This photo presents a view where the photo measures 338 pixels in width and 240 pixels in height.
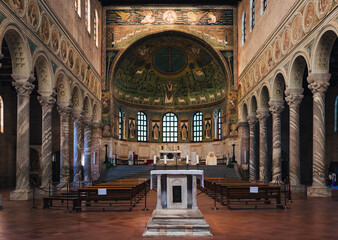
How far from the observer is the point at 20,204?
17438 mm

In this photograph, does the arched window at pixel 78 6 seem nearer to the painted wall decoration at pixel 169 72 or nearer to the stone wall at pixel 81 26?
the stone wall at pixel 81 26

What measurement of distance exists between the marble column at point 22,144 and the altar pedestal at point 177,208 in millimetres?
8848

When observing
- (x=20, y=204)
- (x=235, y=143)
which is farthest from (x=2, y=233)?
(x=235, y=143)

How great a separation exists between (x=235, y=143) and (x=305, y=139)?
6.55 m

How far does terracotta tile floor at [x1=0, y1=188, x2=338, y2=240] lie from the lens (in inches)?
389

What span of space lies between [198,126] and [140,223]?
3784 cm

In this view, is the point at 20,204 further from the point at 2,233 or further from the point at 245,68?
the point at 245,68

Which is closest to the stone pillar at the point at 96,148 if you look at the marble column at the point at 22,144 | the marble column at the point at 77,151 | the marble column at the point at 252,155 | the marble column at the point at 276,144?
the marble column at the point at 77,151

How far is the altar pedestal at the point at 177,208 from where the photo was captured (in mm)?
10141

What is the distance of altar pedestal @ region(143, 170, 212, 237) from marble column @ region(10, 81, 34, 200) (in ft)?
29.0

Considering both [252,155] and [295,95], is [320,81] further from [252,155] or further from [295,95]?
[252,155]

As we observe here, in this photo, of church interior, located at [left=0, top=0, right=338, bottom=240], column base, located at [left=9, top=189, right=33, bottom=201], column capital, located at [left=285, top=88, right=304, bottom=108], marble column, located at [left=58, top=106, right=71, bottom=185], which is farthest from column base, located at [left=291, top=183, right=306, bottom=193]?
A: column base, located at [left=9, top=189, right=33, bottom=201]

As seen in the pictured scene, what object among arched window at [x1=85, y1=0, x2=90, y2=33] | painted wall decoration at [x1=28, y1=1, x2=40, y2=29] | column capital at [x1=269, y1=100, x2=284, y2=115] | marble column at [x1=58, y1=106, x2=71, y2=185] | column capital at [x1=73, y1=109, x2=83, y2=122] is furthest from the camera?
arched window at [x1=85, y1=0, x2=90, y2=33]

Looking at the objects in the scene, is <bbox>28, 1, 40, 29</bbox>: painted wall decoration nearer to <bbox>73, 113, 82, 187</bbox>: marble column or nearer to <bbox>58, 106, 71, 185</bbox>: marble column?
<bbox>58, 106, 71, 185</bbox>: marble column
